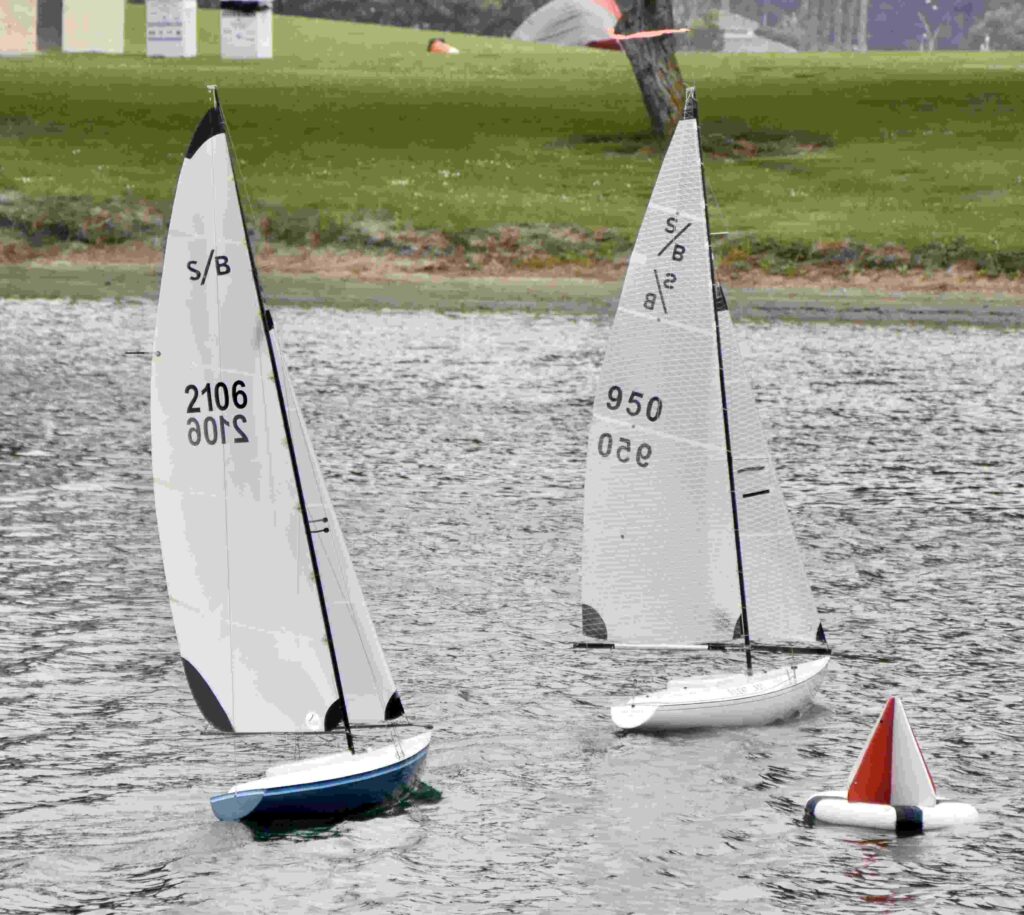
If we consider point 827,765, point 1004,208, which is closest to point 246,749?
point 827,765

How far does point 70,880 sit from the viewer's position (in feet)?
50.3

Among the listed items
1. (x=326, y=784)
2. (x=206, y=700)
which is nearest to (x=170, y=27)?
(x=206, y=700)

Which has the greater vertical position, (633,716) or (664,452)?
(664,452)

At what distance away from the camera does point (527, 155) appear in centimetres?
6831

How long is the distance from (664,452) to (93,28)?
282 feet

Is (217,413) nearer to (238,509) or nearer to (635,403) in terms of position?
(238,509)

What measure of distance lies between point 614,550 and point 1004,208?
4472cm

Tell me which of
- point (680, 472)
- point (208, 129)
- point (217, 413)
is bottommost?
point (680, 472)

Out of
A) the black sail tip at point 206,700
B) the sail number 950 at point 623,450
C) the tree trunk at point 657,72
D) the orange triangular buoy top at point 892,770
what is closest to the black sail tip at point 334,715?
the black sail tip at point 206,700

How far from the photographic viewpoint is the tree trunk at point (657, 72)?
70312 mm

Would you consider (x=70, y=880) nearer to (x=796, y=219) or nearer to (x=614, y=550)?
(x=614, y=550)

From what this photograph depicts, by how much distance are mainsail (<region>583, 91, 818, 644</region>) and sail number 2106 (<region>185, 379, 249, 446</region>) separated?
13.2 feet

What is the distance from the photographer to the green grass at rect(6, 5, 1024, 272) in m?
60.6

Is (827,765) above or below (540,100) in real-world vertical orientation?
below
